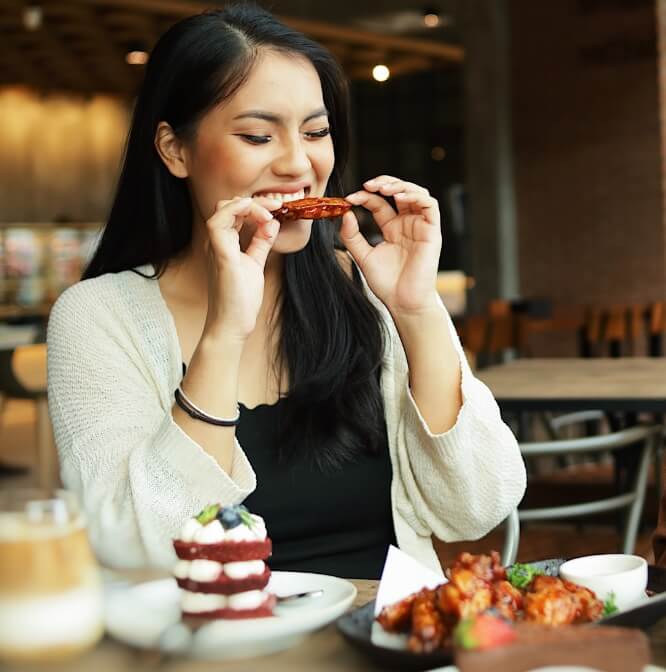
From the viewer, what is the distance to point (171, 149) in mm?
2074

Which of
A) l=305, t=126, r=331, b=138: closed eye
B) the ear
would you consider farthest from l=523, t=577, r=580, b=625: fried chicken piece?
the ear

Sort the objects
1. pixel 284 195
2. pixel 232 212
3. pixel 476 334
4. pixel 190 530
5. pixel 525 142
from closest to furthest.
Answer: pixel 190 530
pixel 232 212
pixel 284 195
pixel 476 334
pixel 525 142

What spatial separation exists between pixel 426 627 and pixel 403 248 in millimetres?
899

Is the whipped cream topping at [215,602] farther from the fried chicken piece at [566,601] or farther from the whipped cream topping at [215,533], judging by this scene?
the fried chicken piece at [566,601]

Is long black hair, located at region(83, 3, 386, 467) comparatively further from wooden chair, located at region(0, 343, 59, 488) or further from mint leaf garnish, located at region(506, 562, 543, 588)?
wooden chair, located at region(0, 343, 59, 488)

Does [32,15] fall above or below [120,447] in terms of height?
above

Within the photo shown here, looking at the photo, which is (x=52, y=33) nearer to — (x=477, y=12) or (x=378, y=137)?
(x=477, y=12)

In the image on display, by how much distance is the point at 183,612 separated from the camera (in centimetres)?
100

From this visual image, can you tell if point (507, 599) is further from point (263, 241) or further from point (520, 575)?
point (263, 241)

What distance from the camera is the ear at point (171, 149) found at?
206cm

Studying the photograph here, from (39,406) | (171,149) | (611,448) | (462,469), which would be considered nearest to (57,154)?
(39,406)

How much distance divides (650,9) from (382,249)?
311 inches

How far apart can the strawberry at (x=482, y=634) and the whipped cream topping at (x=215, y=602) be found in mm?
232

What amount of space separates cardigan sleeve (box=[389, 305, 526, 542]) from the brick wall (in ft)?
25.3
